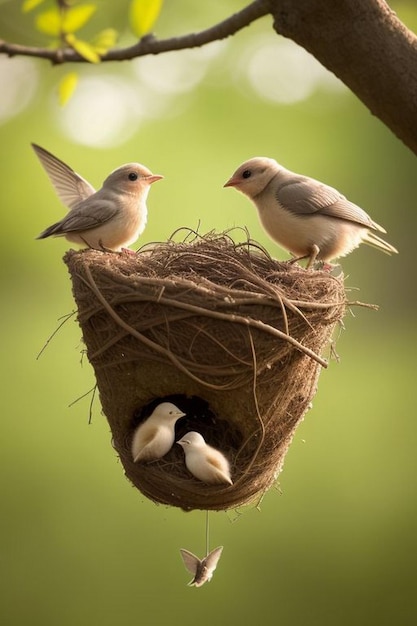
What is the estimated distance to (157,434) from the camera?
257 cm

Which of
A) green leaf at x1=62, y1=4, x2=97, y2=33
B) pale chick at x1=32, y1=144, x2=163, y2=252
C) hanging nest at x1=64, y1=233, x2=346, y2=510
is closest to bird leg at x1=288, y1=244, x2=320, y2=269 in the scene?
hanging nest at x1=64, y1=233, x2=346, y2=510

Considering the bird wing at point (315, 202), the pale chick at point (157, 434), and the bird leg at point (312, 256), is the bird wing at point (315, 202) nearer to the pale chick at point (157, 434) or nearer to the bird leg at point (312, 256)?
the bird leg at point (312, 256)

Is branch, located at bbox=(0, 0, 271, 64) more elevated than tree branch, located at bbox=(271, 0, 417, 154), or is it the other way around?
A: tree branch, located at bbox=(271, 0, 417, 154)

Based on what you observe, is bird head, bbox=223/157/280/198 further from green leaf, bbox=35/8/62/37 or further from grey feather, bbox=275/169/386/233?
green leaf, bbox=35/8/62/37

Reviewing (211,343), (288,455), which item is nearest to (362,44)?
(211,343)

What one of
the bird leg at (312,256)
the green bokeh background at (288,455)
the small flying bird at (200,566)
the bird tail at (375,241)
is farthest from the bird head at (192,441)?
the green bokeh background at (288,455)

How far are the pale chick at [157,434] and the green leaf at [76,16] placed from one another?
3.26 ft

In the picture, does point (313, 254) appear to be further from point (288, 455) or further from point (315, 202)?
point (288, 455)

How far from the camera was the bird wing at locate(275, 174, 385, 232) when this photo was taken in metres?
2.88

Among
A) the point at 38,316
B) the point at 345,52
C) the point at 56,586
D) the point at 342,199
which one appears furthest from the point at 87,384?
the point at 345,52

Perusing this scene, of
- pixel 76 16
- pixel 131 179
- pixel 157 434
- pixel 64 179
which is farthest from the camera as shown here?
pixel 64 179

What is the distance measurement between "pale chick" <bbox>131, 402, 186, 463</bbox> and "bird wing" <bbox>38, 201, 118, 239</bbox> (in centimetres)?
55

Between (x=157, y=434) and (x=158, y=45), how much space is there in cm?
94

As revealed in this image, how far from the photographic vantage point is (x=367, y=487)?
697 centimetres
